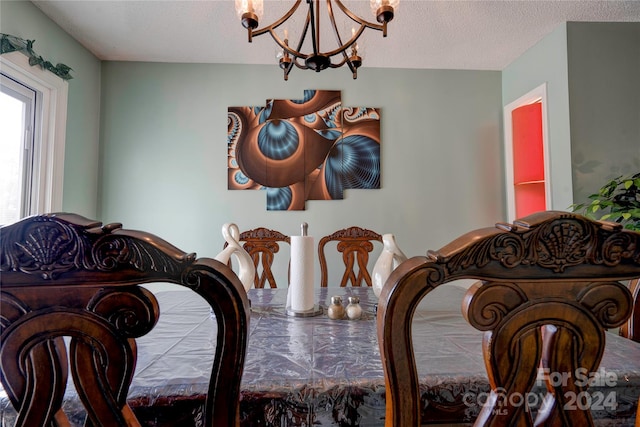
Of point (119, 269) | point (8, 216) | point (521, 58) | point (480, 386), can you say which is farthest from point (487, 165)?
point (8, 216)

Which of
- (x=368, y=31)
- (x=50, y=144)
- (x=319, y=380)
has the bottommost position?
(x=319, y=380)

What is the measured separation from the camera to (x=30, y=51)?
184 cm

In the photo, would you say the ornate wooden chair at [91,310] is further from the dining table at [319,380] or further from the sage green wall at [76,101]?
the sage green wall at [76,101]

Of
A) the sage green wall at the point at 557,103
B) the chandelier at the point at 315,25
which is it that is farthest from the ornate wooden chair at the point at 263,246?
the sage green wall at the point at 557,103

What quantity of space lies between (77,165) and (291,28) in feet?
6.34

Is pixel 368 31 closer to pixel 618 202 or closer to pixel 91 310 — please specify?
pixel 618 202

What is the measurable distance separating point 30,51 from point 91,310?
92.5 inches

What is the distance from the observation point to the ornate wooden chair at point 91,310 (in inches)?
14.1

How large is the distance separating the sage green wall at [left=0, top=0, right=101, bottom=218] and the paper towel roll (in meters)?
2.14

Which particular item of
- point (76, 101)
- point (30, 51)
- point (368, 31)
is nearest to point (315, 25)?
point (368, 31)

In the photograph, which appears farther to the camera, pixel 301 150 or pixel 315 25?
pixel 301 150

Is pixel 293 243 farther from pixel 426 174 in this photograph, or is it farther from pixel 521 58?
pixel 521 58

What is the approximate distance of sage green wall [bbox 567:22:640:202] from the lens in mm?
2100

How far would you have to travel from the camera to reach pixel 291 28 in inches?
83.2
